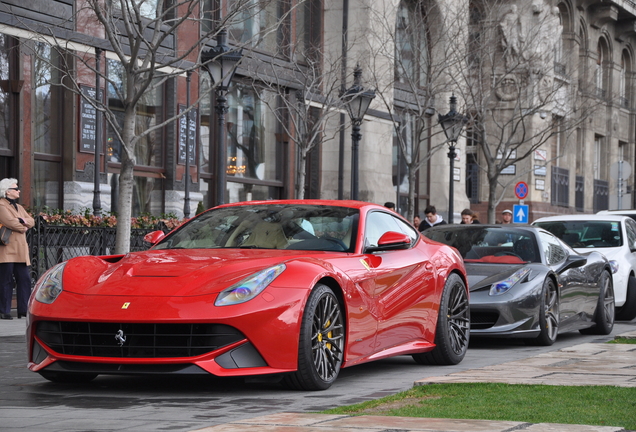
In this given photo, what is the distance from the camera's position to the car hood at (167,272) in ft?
23.4

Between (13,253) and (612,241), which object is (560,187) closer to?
(612,241)

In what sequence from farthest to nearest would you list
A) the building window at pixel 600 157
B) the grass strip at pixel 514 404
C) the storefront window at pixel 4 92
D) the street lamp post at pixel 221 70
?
the building window at pixel 600 157 → the storefront window at pixel 4 92 → the street lamp post at pixel 221 70 → the grass strip at pixel 514 404

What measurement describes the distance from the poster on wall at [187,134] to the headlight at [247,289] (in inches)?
619

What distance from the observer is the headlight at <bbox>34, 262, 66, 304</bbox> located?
740cm

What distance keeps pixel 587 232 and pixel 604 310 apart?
364 cm

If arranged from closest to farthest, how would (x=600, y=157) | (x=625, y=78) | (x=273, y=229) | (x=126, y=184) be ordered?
(x=273, y=229), (x=126, y=184), (x=600, y=157), (x=625, y=78)

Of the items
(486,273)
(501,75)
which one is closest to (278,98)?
(501,75)

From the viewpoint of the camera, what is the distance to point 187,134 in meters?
22.8

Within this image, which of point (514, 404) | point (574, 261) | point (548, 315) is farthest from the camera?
point (574, 261)

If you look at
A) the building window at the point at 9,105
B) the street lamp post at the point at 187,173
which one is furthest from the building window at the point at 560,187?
the building window at the point at 9,105

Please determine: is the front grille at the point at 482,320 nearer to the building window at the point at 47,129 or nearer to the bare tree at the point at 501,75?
the building window at the point at 47,129

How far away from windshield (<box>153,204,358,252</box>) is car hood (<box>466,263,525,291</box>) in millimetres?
3207

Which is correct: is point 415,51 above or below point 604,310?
above

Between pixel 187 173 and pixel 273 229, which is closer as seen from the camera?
pixel 273 229
